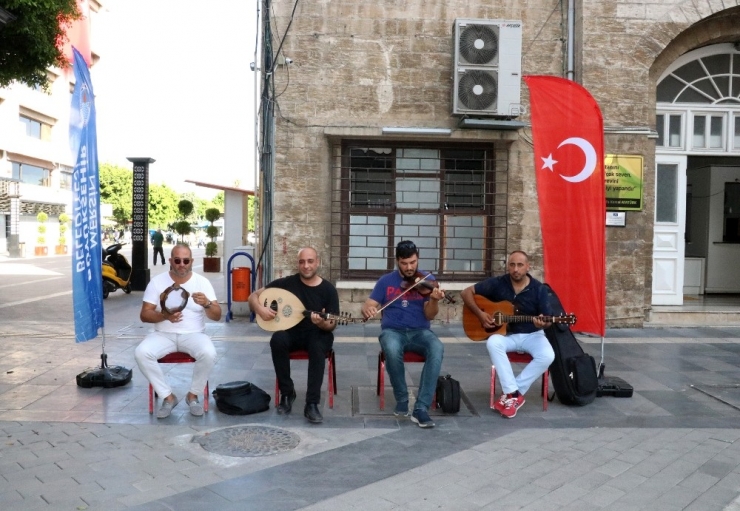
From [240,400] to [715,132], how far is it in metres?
9.61

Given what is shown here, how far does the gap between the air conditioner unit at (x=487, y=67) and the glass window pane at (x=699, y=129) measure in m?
3.43

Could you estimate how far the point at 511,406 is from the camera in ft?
19.1

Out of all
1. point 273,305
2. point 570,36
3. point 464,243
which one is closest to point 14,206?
point 464,243

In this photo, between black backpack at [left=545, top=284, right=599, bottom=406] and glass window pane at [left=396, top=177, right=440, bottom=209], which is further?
glass window pane at [left=396, top=177, right=440, bottom=209]

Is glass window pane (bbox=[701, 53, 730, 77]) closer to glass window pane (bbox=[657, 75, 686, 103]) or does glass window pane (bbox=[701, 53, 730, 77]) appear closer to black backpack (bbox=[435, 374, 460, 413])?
glass window pane (bbox=[657, 75, 686, 103])

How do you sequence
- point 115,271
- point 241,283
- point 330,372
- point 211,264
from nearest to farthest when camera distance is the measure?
point 330,372 → point 241,283 → point 115,271 → point 211,264

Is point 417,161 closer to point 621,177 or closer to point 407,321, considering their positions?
point 621,177

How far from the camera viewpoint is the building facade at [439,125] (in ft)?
34.6

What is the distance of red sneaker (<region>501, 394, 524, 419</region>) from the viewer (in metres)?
5.79

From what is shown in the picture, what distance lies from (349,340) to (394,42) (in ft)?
15.2

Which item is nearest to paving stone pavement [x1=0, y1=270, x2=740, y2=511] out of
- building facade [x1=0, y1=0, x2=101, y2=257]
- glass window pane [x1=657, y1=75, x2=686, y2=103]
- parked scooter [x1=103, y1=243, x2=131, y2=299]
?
glass window pane [x1=657, y1=75, x2=686, y2=103]

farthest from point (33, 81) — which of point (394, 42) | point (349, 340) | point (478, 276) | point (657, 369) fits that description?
point (657, 369)

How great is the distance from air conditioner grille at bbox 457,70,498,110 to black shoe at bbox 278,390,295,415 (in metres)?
6.02

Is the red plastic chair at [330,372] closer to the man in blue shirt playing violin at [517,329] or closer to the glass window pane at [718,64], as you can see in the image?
the man in blue shirt playing violin at [517,329]
